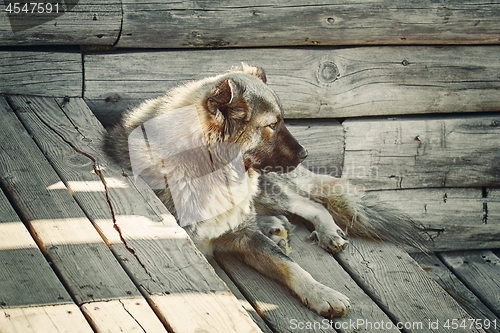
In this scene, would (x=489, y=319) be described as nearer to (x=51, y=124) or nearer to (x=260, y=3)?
(x=260, y=3)

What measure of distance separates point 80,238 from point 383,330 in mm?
1456

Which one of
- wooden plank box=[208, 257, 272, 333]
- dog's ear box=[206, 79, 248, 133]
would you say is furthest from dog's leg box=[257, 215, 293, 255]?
dog's ear box=[206, 79, 248, 133]

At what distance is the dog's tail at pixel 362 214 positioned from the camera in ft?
9.41

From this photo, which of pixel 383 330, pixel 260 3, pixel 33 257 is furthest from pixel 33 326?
pixel 260 3

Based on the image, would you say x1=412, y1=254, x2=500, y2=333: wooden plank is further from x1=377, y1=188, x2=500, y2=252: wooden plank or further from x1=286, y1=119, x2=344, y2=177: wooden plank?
x1=286, y1=119, x2=344, y2=177: wooden plank

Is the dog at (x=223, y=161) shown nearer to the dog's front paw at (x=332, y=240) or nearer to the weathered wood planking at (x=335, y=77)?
the dog's front paw at (x=332, y=240)

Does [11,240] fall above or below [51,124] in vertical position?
below

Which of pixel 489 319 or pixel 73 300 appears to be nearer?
pixel 73 300

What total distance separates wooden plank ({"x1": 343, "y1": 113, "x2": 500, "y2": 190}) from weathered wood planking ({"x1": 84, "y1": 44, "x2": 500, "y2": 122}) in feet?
0.39

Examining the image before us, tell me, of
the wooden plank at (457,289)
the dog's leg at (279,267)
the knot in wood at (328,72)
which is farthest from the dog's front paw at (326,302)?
the knot in wood at (328,72)

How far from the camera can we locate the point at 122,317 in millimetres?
1352

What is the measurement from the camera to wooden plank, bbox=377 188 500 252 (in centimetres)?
381

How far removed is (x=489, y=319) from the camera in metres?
2.95

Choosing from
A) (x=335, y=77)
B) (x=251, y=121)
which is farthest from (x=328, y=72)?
Answer: (x=251, y=121)
